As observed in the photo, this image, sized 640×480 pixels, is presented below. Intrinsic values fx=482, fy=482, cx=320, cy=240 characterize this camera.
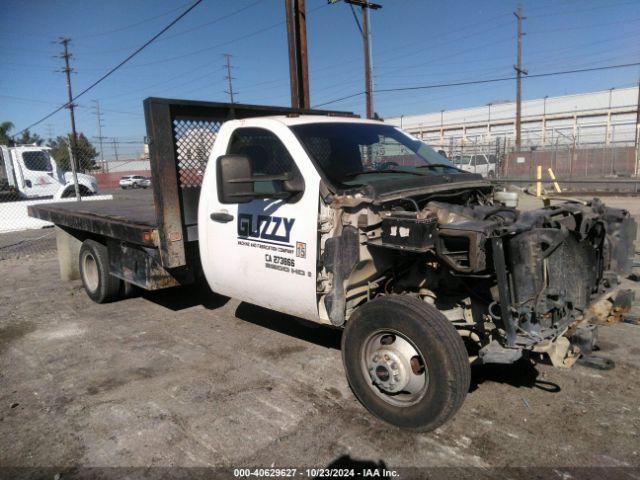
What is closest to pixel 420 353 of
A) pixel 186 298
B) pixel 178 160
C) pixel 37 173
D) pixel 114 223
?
pixel 178 160

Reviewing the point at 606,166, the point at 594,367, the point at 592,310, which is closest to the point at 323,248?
the point at 592,310

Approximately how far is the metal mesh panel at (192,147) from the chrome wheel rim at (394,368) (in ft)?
8.47

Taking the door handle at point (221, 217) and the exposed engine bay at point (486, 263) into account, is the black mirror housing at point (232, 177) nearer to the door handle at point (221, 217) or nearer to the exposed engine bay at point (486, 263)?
the exposed engine bay at point (486, 263)

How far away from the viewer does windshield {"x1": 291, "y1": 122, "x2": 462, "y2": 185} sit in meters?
3.75

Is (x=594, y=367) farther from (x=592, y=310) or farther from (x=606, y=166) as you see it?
(x=606, y=166)

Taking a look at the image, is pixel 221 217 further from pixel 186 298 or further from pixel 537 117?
pixel 537 117

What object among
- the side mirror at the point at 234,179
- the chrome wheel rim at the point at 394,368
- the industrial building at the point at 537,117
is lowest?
the chrome wheel rim at the point at 394,368

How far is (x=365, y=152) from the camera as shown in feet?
A: 14.0

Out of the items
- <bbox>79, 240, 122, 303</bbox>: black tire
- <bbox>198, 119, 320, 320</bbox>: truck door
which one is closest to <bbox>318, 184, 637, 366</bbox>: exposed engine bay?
<bbox>198, 119, 320, 320</bbox>: truck door

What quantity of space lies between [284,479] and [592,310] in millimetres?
2368

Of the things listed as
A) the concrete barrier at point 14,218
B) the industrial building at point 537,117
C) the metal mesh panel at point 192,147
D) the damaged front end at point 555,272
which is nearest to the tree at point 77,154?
the concrete barrier at point 14,218

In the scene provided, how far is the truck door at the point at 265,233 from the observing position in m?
3.55

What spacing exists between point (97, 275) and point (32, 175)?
51.8ft

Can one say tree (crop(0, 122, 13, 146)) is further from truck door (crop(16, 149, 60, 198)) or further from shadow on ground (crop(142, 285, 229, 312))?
shadow on ground (crop(142, 285, 229, 312))
